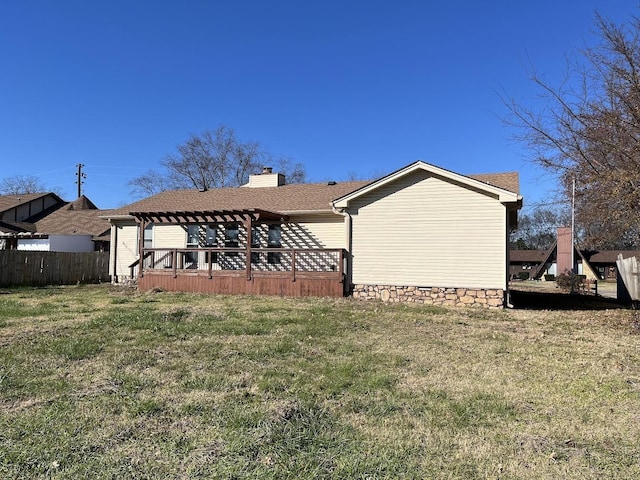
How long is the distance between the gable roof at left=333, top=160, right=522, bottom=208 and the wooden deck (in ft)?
6.42

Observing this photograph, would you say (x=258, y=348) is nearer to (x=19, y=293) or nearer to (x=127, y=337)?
(x=127, y=337)

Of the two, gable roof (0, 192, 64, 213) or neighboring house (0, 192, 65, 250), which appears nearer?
neighboring house (0, 192, 65, 250)

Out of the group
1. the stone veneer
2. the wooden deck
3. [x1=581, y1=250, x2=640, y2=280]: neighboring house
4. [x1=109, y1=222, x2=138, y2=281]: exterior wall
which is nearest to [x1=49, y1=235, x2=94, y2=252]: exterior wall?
[x1=109, y1=222, x2=138, y2=281]: exterior wall

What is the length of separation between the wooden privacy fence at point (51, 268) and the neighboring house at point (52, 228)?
295 centimetres

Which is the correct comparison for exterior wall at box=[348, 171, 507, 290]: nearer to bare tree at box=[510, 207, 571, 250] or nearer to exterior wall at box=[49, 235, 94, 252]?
exterior wall at box=[49, 235, 94, 252]

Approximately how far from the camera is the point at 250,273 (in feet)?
48.1

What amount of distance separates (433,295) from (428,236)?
1.66 metres

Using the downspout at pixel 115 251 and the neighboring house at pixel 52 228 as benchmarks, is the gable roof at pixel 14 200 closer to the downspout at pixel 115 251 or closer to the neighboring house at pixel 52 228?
the neighboring house at pixel 52 228

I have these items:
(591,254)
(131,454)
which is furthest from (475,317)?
(591,254)

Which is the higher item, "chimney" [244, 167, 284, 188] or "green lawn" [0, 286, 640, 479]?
"chimney" [244, 167, 284, 188]

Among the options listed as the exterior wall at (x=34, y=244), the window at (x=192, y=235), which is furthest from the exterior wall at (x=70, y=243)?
the window at (x=192, y=235)

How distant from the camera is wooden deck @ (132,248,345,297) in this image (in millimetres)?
13938

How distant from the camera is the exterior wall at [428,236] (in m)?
12.4

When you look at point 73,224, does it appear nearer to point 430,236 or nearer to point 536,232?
point 430,236
